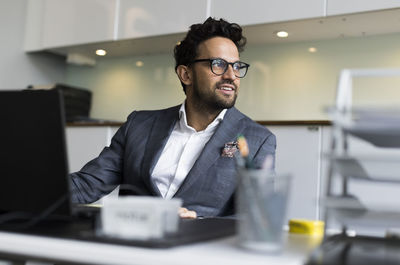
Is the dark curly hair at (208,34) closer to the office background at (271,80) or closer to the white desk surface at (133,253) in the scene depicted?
the office background at (271,80)

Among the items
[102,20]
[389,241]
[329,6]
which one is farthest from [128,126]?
[102,20]

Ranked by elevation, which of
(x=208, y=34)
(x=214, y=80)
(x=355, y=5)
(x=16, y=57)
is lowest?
(x=214, y=80)

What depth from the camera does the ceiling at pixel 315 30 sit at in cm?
306

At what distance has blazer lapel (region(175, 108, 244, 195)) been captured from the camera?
1584 millimetres

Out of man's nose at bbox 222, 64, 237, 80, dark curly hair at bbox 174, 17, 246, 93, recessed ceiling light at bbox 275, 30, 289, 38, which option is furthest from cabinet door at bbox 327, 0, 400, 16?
man's nose at bbox 222, 64, 237, 80

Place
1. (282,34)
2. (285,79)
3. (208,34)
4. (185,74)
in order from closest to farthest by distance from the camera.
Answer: (208,34) → (185,74) → (282,34) → (285,79)

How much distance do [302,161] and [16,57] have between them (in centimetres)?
274

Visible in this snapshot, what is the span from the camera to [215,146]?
5.36ft

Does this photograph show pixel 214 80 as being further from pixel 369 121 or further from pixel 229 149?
pixel 369 121

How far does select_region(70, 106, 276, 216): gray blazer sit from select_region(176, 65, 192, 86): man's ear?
8.3 inches

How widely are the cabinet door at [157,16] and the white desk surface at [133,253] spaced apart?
2985 millimetres

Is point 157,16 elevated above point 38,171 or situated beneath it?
elevated above

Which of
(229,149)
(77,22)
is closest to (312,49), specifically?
(77,22)

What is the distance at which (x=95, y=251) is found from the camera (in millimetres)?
643
